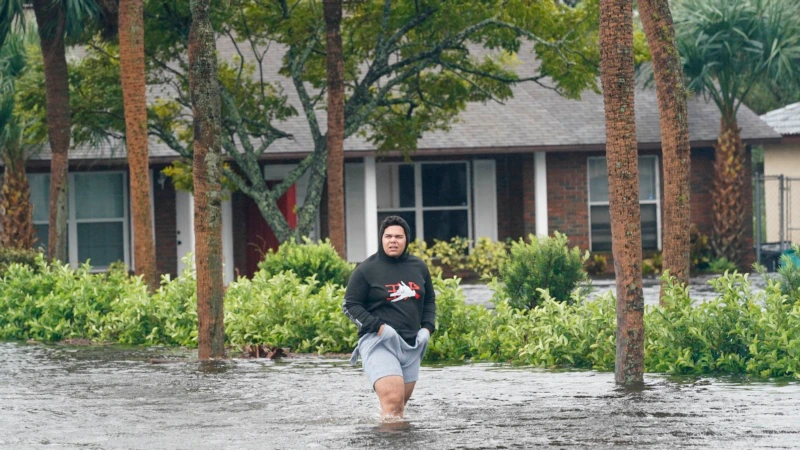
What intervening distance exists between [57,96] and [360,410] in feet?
38.1

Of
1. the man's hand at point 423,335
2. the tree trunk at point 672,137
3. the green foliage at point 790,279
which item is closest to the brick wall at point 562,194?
the tree trunk at point 672,137

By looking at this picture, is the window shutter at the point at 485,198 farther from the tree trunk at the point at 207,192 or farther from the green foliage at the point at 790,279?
the green foliage at the point at 790,279

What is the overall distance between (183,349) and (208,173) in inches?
107

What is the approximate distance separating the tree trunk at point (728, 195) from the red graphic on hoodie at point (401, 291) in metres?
20.4

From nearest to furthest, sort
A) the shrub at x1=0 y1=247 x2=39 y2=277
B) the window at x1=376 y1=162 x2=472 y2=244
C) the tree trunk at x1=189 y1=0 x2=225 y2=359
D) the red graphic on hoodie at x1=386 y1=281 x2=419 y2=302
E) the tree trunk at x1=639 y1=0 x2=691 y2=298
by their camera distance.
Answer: the red graphic on hoodie at x1=386 y1=281 x2=419 y2=302 < the tree trunk at x1=639 y1=0 x2=691 y2=298 < the tree trunk at x1=189 y1=0 x2=225 y2=359 < the shrub at x1=0 y1=247 x2=39 y2=277 < the window at x1=376 y1=162 x2=472 y2=244

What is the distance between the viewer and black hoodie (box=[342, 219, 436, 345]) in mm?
10406

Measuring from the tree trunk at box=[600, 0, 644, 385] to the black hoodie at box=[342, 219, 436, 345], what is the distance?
3.15 m

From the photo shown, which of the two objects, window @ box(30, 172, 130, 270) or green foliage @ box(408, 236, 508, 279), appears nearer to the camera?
window @ box(30, 172, 130, 270)

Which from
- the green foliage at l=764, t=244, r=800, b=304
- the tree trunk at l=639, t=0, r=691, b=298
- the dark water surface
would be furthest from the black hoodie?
the green foliage at l=764, t=244, r=800, b=304

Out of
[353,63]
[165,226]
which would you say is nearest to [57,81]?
[353,63]

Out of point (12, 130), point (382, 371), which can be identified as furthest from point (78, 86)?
point (382, 371)

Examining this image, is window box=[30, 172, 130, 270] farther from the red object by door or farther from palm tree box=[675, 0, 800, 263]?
palm tree box=[675, 0, 800, 263]

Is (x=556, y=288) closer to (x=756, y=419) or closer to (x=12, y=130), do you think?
(x=756, y=419)

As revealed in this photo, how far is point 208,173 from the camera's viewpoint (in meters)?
15.9
